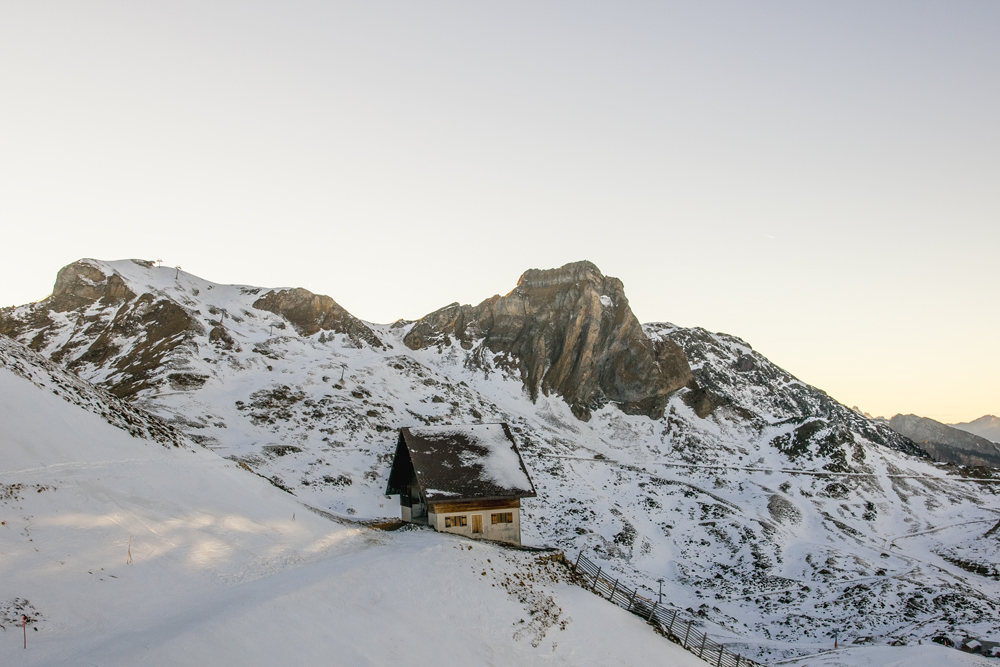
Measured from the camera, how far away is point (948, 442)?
178 meters

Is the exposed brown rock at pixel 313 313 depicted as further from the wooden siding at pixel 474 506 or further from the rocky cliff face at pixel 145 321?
the wooden siding at pixel 474 506

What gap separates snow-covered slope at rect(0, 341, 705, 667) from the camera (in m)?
14.9

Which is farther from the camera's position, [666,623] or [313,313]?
[313,313]

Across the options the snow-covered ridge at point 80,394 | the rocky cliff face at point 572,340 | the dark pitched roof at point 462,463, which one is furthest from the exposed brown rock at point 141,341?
the dark pitched roof at point 462,463

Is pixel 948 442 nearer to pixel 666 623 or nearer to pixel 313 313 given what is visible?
pixel 313 313

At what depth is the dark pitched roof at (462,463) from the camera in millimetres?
33062

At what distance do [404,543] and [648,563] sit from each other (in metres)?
27.4

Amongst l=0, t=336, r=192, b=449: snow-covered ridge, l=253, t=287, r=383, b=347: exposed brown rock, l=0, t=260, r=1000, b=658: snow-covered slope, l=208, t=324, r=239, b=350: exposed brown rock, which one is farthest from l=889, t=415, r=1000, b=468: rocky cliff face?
l=0, t=336, r=192, b=449: snow-covered ridge

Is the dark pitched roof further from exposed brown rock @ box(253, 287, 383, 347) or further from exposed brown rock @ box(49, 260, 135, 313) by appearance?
exposed brown rock @ box(49, 260, 135, 313)

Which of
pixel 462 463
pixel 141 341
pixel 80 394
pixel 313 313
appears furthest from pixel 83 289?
pixel 462 463

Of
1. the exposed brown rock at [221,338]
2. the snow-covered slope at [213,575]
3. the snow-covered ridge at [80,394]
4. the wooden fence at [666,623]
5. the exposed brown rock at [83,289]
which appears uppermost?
the exposed brown rock at [83,289]

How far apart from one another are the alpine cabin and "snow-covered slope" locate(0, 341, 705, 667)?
2985 millimetres

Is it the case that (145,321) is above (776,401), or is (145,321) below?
below

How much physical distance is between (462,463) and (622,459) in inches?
1924
